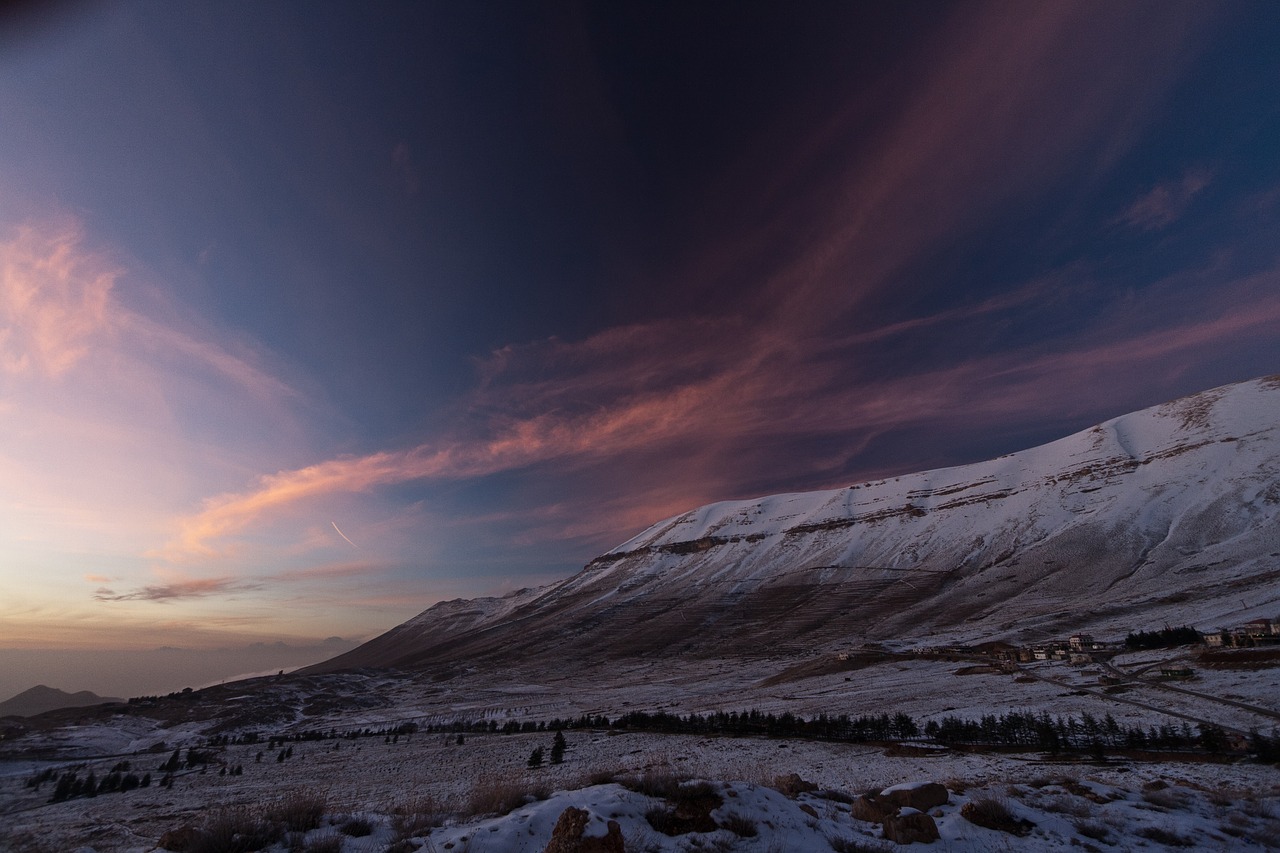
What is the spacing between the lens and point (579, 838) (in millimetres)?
7090

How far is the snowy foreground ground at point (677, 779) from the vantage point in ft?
28.2

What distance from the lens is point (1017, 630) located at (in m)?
87.0

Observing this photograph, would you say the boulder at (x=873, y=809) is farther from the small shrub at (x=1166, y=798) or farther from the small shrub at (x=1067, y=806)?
the small shrub at (x=1166, y=798)

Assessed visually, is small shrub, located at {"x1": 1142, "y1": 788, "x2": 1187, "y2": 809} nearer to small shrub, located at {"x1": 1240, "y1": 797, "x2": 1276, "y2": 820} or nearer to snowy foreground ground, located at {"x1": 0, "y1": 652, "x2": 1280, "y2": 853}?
snowy foreground ground, located at {"x1": 0, "y1": 652, "x2": 1280, "y2": 853}

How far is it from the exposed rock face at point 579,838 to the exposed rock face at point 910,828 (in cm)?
468

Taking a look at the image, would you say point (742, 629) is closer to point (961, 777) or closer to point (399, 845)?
point (961, 777)

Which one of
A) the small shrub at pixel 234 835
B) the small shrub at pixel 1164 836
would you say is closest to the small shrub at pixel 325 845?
the small shrub at pixel 234 835

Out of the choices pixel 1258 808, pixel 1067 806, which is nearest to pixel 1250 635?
pixel 1258 808

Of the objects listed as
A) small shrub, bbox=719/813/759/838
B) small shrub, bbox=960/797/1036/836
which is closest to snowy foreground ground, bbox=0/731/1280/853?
small shrub, bbox=719/813/759/838

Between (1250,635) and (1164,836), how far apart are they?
227 feet

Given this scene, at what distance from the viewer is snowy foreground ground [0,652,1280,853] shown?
861cm

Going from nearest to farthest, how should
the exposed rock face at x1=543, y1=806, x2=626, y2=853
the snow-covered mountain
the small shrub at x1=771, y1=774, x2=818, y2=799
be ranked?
the exposed rock face at x1=543, y1=806, x2=626, y2=853 → the small shrub at x1=771, y1=774, x2=818, y2=799 → the snow-covered mountain

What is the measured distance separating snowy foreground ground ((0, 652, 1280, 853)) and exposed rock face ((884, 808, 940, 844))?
20 cm

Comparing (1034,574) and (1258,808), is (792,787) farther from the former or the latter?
(1034,574)
